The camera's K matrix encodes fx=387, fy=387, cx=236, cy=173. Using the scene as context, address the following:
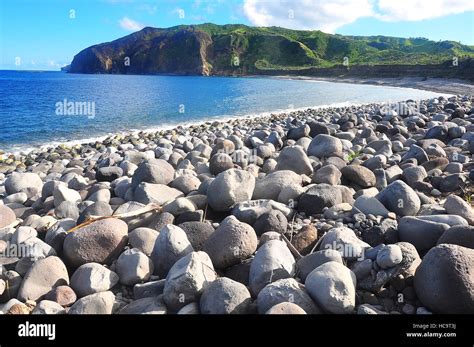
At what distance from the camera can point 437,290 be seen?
269cm

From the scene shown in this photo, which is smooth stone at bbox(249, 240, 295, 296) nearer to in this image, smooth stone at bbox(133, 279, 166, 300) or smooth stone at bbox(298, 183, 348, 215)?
smooth stone at bbox(133, 279, 166, 300)

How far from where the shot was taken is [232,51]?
412 ft

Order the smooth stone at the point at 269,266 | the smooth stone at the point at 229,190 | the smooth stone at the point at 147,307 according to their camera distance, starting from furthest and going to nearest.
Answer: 1. the smooth stone at the point at 229,190
2. the smooth stone at the point at 269,266
3. the smooth stone at the point at 147,307

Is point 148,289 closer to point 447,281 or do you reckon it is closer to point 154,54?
point 447,281

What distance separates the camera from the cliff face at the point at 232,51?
116 meters

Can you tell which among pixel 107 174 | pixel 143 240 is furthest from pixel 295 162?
pixel 107 174

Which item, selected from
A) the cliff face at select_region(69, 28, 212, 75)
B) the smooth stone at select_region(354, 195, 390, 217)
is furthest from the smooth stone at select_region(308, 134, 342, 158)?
the cliff face at select_region(69, 28, 212, 75)

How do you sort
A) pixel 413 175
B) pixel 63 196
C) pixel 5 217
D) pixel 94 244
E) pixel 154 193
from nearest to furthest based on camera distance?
pixel 94 244 → pixel 5 217 → pixel 154 193 → pixel 63 196 → pixel 413 175

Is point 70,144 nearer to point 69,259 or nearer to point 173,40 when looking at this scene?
point 69,259

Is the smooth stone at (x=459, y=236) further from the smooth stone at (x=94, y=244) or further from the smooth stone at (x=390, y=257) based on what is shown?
the smooth stone at (x=94, y=244)

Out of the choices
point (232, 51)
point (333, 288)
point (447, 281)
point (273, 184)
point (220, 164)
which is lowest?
point (333, 288)

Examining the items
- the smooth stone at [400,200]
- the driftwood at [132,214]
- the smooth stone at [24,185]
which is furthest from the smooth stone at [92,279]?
the smooth stone at [24,185]

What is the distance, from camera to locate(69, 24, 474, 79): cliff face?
116375 millimetres
